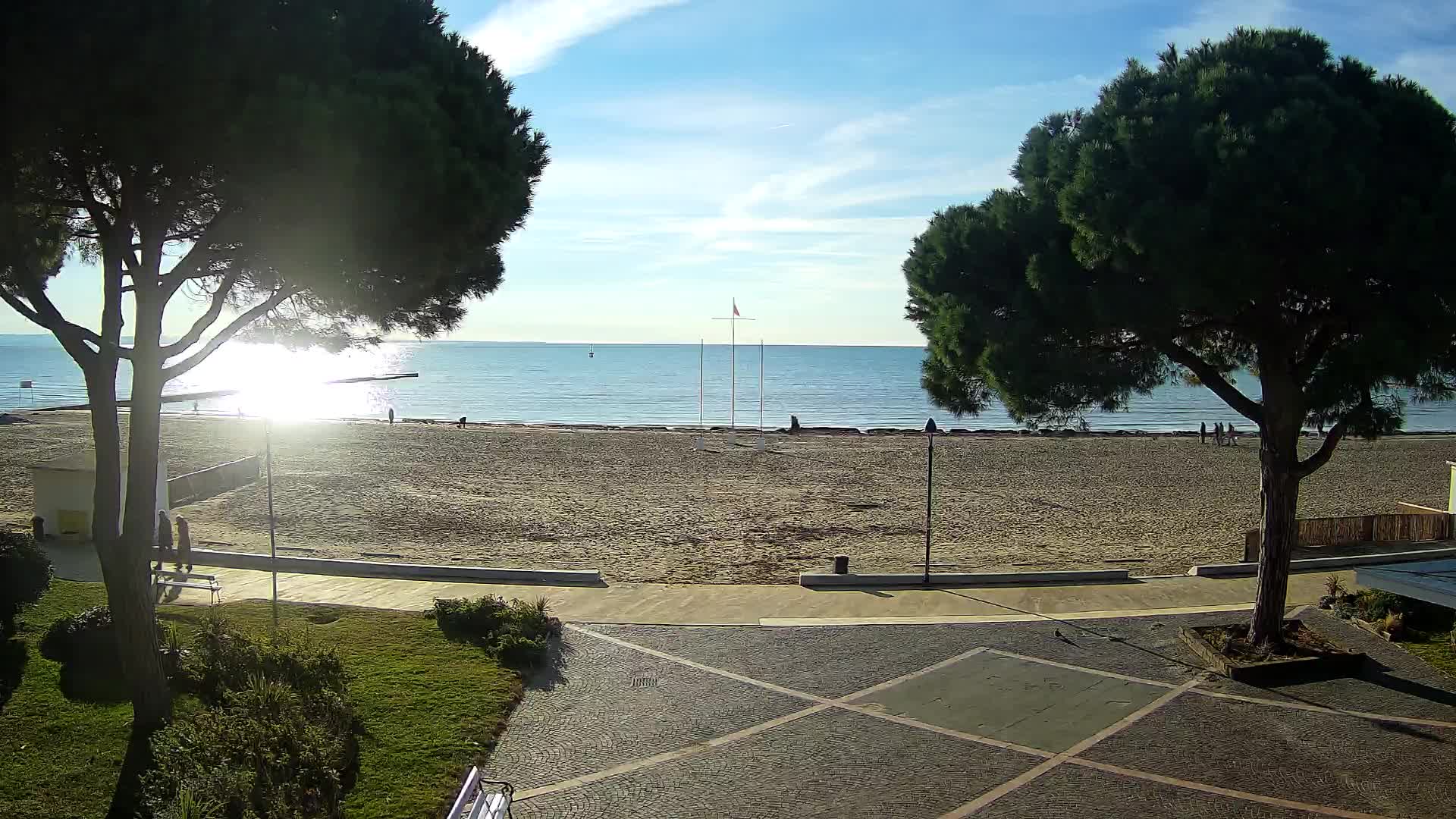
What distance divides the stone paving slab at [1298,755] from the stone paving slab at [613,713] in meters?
3.72

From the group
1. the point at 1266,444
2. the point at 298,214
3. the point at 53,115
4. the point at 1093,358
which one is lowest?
the point at 1266,444

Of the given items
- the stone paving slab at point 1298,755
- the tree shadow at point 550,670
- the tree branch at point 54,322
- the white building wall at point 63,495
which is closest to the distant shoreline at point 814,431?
the white building wall at point 63,495

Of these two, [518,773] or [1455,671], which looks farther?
[1455,671]

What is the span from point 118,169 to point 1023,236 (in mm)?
9844

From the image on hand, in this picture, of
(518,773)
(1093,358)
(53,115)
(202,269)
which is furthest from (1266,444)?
(53,115)

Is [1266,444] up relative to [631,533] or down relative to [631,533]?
up

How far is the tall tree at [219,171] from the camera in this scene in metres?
7.53

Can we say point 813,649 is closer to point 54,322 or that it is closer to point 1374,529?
point 54,322

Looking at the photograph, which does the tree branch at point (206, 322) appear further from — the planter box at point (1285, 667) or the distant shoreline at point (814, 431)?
the distant shoreline at point (814, 431)

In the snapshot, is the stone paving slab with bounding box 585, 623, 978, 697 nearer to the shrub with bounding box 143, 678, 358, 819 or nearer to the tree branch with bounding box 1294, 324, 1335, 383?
the shrub with bounding box 143, 678, 358, 819

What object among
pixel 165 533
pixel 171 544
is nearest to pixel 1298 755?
pixel 165 533

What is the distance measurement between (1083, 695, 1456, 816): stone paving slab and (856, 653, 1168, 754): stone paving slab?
1.37 feet

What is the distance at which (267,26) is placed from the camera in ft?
26.8

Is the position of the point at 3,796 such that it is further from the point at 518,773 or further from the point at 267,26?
the point at 267,26
